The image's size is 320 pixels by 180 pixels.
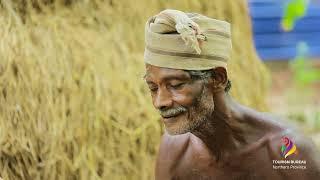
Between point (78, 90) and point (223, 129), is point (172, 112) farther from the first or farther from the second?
point (78, 90)

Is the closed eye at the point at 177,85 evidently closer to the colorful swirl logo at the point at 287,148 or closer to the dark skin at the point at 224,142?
the dark skin at the point at 224,142

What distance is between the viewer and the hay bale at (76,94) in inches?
148

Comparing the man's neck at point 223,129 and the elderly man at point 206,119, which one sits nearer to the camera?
the elderly man at point 206,119

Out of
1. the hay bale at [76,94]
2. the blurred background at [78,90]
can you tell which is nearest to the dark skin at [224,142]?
the blurred background at [78,90]

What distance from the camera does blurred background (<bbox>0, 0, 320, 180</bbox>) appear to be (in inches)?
148

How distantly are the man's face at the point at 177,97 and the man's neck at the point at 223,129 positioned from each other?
0.08 m

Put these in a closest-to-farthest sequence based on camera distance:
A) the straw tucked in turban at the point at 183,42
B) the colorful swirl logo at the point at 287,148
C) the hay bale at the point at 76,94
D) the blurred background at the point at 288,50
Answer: the straw tucked in turban at the point at 183,42 → the colorful swirl logo at the point at 287,148 → the hay bale at the point at 76,94 → the blurred background at the point at 288,50

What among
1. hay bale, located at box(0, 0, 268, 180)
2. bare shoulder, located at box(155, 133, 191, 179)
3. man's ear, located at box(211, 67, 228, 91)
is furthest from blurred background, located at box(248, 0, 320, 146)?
man's ear, located at box(211, 67, 228, 91)

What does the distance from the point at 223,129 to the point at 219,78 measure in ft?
0.64

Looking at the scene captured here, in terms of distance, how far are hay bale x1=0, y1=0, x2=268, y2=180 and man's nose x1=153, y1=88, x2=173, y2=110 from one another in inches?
49.1

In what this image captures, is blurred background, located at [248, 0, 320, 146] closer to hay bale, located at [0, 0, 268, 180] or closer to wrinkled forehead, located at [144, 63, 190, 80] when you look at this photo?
hay bale, located at [0, 0, 268, 180]

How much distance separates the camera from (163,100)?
260 cm

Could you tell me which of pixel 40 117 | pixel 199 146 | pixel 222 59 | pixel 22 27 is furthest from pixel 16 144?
pixel 222 59

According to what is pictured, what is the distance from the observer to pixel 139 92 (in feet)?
13.6
